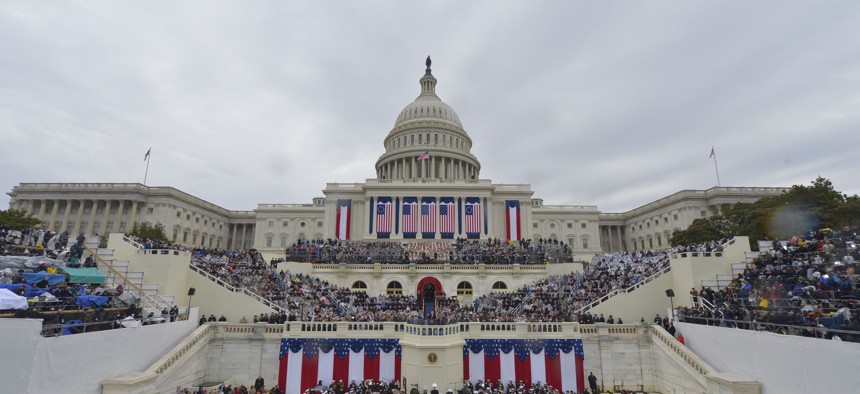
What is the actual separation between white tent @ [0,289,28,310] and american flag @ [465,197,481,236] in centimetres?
5663

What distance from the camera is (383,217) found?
69.1 meters

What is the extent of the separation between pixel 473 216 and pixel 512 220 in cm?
717

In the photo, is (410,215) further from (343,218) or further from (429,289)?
(429,289)

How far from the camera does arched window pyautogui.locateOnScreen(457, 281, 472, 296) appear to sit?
43000mm

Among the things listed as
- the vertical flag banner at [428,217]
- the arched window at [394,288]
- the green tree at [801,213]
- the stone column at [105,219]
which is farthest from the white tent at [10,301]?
the stone column at [105,219]

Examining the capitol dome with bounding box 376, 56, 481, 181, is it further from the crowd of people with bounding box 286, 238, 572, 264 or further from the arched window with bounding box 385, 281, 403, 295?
the arched window with bounding box 385, 281, 403, 295

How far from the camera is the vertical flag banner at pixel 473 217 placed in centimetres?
6831

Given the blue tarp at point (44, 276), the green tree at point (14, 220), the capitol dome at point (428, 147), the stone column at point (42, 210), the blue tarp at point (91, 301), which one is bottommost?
the blue tarp at point (91, 301)

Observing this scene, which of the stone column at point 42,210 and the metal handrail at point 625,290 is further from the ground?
the stone column at point 42,210

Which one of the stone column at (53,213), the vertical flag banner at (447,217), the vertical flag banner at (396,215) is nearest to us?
the vertical flag banner at (447,217)

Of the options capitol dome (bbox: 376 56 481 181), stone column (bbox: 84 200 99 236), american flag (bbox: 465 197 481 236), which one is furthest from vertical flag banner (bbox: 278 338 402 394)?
stone column (bbox: 84 200 99 236)

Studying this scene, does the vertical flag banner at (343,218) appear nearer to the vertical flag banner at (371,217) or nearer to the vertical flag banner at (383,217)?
the vertical flag banner at (371,217)

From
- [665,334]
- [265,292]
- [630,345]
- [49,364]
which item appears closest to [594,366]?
[630,345]

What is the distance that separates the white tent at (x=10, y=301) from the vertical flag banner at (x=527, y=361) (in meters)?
20.5
